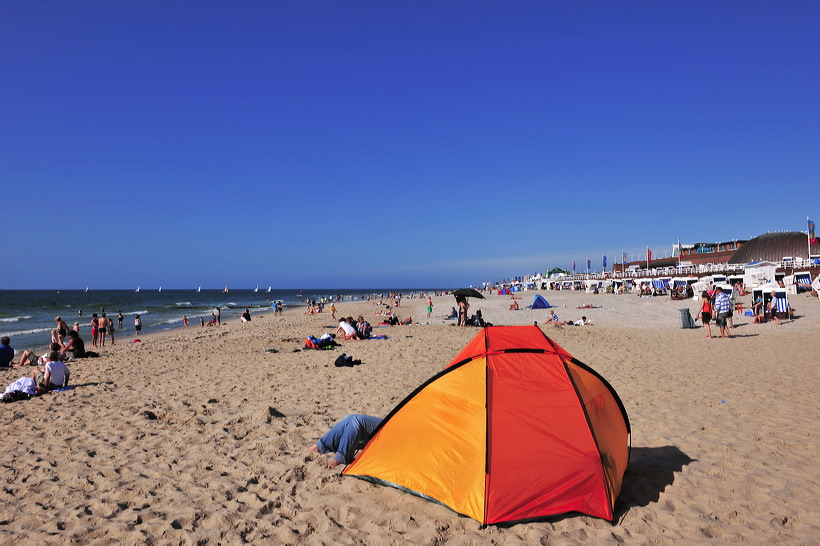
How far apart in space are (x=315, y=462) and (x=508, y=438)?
2334 millimetres

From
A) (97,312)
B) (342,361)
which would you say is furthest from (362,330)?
(97,312)

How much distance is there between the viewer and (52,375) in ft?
31.1

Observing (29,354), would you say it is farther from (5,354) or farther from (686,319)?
(686,319)

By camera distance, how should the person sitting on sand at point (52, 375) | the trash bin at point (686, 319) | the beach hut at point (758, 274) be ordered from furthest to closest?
the beach hut at point (758, 274), the trash bin at point (686, 319), the person sitting on sand at point (52, 375)

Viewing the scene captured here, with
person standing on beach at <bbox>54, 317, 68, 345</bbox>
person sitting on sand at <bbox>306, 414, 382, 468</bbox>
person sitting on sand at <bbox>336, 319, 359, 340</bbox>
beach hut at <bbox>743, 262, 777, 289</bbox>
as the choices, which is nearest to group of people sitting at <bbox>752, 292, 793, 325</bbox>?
person sitting on sand at <bbox>336, 319, 359, 340</bbox>

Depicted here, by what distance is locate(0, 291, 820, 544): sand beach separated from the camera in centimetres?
394

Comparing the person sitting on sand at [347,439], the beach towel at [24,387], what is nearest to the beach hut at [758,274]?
the person sitting on sand at [347,439]

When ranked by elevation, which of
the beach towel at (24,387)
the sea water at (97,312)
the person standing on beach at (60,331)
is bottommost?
the sea water at (97,312)

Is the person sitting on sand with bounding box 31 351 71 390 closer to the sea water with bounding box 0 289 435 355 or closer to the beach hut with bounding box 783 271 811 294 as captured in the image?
the sea water with bounding box 0 289 435 355

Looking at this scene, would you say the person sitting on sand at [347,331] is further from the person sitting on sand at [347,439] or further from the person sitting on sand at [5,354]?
the person sitting on sand at [347,439]

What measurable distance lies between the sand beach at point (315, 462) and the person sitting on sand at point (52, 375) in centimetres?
47

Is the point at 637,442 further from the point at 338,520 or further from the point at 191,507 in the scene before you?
the point at 191,507

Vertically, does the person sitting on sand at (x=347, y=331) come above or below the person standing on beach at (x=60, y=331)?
below

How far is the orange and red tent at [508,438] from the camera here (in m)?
4.11
